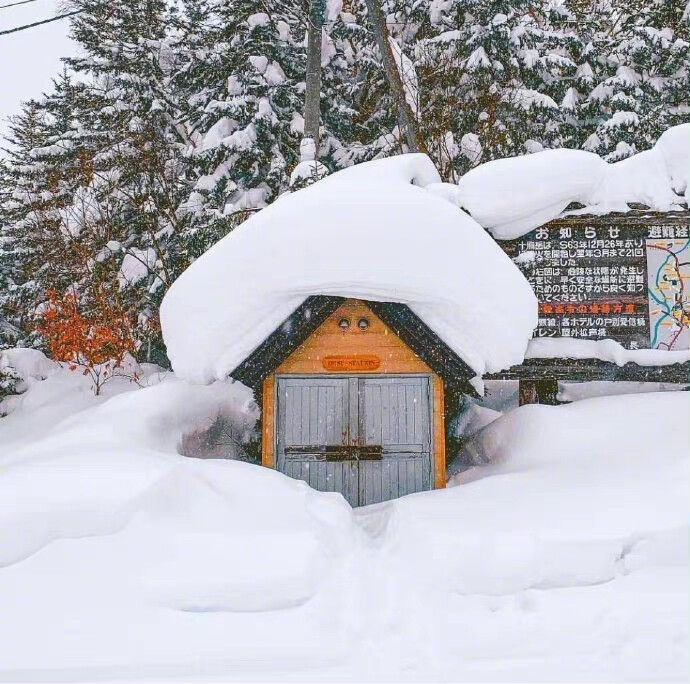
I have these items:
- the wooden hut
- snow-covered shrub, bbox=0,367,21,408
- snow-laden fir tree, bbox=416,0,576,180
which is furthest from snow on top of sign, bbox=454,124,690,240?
snow-covered shrub, bbox=0,367,21,408

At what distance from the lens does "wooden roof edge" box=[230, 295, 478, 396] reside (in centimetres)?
686

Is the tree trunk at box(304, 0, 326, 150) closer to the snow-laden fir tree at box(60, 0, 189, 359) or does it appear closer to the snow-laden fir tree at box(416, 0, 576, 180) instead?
the snow-laden fir tree at box(416, 0, 576, 180)

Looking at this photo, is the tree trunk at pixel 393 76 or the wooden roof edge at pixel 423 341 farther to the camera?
the tree trunk at pixel 393 76

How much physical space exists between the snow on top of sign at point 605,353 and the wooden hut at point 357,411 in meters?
1.20

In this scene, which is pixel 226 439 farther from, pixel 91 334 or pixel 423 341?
pixel 91 334

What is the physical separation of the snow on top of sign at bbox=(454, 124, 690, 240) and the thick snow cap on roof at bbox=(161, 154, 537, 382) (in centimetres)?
93

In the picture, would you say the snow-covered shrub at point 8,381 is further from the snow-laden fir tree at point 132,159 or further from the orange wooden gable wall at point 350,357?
the orange wooden gable wall at point 350,357

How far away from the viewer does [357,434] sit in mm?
7402

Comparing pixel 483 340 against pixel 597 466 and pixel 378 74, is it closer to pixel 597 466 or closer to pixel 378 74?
pixel 597 466

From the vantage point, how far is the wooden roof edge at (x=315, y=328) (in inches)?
270

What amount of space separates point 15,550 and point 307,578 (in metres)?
2.36

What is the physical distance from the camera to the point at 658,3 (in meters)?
14.1

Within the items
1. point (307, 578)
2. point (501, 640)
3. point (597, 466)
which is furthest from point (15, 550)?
point (597, 466)

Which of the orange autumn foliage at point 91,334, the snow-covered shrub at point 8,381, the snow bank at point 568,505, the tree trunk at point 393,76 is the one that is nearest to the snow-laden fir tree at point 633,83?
the tree trunk at point 393,76
